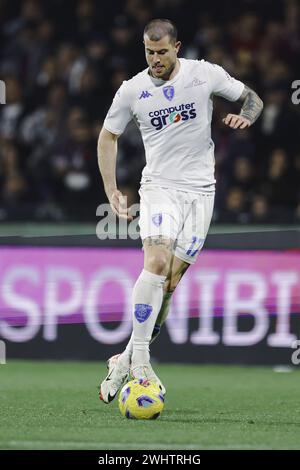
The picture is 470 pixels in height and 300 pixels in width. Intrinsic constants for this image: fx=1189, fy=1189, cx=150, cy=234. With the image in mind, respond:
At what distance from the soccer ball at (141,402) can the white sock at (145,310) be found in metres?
0.24

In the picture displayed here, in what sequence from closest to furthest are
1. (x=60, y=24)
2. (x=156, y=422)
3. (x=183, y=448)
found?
1. (x=183, y=448)
2. (x=156, y=422)
3. (x=60, y=24)

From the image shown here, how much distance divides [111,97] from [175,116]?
6167mm

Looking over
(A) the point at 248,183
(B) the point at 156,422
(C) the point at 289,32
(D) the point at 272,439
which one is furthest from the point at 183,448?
(C) the point at 289,32

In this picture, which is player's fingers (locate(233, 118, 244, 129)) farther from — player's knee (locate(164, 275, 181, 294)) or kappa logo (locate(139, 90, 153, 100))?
player's knee (locate(164, 275, 181, 294))

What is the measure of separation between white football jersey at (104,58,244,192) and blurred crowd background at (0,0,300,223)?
3.94 m

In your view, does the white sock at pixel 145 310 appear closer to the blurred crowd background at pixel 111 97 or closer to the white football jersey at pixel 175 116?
the white football jersey at pixel 175 116

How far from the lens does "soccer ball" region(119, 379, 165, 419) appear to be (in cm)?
696

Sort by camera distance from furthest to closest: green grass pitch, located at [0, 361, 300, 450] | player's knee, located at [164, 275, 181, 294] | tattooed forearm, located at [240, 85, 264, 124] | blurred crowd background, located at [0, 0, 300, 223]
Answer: blurred crowd background, located at [0, 0, 300, 223] < player's knee, located at [164, 275, 181, 294] < tattooed forearm, located at [240, 85, 264, 124] < green grass pitch, located at [0, 361, 300, 450]

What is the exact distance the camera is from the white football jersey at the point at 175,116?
24.7 feet

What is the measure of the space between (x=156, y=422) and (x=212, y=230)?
16.5 ft

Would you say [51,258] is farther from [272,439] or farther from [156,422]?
[272,439]

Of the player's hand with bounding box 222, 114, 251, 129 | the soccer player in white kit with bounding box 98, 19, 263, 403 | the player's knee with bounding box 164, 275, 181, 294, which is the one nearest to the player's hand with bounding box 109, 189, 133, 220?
the soccer player in white kit with bounding box 98, 19, 263, 403

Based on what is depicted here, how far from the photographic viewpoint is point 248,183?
1209 centimetres

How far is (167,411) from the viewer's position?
7582mm
